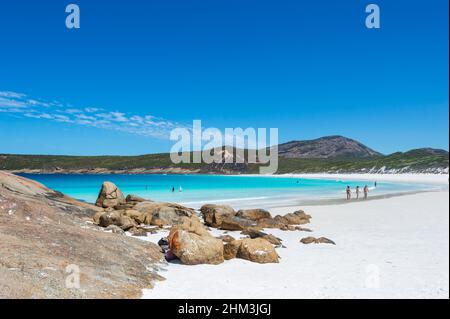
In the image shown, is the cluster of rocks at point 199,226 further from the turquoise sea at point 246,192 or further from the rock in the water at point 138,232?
the turquoise sea at point 246,192

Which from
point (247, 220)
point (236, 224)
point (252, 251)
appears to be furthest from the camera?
point (247, 220)

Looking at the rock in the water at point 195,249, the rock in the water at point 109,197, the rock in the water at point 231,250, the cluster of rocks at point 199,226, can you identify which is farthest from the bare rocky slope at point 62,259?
the rock in the water at point 109,197

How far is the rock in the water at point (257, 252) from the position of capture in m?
12.2

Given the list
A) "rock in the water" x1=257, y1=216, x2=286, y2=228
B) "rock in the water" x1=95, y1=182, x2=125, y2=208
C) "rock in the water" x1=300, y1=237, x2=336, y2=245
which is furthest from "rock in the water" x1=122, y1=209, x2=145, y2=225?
"rock in the water" x1=300, y1=237, x2=336, y2=245

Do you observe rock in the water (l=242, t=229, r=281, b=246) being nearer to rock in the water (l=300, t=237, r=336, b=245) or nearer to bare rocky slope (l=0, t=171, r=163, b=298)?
rock in the water (l=300, t=237, r=336, b=245)

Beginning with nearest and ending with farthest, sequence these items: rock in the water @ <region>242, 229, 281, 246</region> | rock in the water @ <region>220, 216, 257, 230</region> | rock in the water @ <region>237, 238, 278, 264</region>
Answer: rock in the water @ <region>237, 238, 278, 264</region>
rock in the water @ <region>242, 229, 281, 246</region>
rock in the water @ <region>220, 216, 257, 230</region>

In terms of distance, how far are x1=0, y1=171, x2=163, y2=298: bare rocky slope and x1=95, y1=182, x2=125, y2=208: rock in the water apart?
13.4 meters

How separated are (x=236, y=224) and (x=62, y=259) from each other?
11653mm

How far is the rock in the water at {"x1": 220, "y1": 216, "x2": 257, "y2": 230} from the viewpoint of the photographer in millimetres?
20266

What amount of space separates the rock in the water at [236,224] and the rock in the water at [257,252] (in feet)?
Result: 24.3

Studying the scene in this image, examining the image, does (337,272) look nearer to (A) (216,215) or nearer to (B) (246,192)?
(A) (216,215)

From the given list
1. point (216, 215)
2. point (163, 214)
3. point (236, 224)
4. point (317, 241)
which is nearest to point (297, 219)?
point (236, 224)

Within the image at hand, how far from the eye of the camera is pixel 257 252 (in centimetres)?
1234

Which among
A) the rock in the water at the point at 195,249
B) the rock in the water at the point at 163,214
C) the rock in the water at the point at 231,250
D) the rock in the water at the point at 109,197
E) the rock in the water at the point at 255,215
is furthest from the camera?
the rock in the water at the point at 109,197
